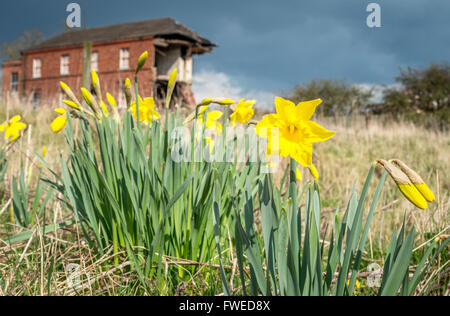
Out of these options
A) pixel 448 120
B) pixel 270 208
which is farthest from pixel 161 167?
pixel 448 120

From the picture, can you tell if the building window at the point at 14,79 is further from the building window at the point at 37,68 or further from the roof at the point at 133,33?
the roof at the point at 133,33

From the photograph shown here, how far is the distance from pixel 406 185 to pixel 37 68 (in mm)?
23119

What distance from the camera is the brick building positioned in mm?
16156

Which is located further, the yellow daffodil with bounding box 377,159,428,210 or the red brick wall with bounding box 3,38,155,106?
the red brick wall with bounding box 3,38,155,106

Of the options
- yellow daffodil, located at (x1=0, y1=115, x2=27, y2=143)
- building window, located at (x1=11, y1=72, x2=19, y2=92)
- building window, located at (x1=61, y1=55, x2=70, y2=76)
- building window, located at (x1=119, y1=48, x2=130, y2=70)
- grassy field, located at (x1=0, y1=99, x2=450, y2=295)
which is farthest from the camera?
building window, located at (x1=11, y1=72, x2=19, y2=92)

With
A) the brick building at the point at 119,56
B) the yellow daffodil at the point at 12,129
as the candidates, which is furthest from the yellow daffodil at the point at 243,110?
the brick building at the point at 119,56

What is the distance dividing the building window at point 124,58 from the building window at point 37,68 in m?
6.03

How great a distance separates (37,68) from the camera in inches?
786

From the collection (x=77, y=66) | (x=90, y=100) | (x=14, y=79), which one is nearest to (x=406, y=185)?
(x=90, y=100)

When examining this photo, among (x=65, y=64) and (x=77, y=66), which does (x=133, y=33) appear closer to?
(x=77, y=66)

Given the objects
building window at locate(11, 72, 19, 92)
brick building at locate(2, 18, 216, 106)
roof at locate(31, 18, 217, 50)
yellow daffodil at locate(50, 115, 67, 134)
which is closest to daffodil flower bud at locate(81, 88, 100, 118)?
yellow daffodil at locate(50, 115, 67, 134)

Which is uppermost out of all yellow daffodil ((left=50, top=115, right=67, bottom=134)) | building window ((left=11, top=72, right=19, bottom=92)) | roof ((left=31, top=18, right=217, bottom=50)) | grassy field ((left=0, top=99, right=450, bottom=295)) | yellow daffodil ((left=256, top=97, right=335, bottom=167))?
roof ((left=31, top=18, right=217, bottom=50))

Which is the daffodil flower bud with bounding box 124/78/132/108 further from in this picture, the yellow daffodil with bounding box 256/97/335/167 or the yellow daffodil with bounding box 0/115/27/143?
the yellow daffodil with bounding box 0/115/27/143
